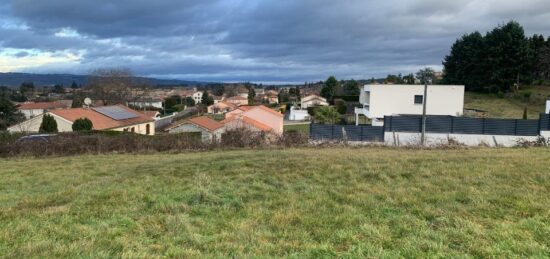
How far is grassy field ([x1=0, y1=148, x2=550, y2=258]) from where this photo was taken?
3773mm

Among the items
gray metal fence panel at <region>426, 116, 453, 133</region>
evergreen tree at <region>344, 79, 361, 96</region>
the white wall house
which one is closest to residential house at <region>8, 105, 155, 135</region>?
gray metal fence panel at <region>426, 116, 453, 133</region>

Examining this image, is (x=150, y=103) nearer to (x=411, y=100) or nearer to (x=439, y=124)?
(x=411, y=100)

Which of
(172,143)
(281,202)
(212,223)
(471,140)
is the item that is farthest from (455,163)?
(471,140)

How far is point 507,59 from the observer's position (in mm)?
54406

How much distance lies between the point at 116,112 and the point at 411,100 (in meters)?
32.3

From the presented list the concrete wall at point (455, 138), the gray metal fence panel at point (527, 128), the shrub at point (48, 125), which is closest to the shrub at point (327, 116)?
the concrete wall at point (455, 138)

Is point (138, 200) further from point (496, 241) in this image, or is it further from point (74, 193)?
point (496, 241)

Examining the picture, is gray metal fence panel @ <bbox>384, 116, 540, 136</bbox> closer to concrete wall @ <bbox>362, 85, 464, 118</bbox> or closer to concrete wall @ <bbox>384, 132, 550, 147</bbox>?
concrete wall @ <bbox>384, 132, 550, 147</bbox>

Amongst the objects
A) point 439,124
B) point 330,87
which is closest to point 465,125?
point 439,124

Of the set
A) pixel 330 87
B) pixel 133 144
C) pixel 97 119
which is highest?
pixel 330 87

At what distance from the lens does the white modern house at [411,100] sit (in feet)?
153

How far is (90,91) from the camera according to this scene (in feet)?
225

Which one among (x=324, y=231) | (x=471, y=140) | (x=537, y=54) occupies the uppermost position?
(x=537, y=54)

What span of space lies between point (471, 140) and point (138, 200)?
26578mm
